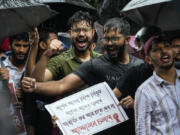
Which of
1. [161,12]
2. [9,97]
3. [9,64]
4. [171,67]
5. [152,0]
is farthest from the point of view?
[9,64]

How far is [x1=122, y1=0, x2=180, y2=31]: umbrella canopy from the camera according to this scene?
3.28 metres

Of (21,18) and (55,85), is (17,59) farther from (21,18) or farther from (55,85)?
(55,85)

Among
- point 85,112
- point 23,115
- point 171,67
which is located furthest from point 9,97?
point 171,67

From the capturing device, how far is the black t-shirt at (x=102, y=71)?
11.1ft

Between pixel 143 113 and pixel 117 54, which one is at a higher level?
pixel 117 54

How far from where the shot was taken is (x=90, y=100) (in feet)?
10.5

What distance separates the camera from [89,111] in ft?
10.4

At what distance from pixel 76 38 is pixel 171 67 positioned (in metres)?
1.26

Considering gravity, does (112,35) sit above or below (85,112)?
above

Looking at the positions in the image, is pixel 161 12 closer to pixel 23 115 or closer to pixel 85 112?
pixel 85 112

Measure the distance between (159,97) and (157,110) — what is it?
12 centimetres

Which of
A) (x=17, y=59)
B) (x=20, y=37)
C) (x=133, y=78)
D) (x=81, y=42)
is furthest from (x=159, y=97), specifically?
(x=20, y=37)

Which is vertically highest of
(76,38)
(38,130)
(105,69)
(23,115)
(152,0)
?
(152,0)

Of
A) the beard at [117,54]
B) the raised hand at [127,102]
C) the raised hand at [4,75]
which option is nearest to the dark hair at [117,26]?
the beard at [117,54]
